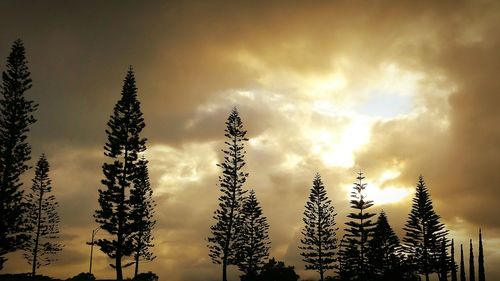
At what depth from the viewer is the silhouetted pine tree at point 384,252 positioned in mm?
63656

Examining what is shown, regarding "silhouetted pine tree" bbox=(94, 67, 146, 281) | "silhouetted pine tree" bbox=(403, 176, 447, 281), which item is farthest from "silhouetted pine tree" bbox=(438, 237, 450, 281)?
"silhouetted pine tree" bbox=(94, 67, 146, 281)

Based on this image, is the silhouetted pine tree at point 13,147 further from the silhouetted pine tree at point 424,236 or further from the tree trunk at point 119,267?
the silhouetted pine tree at point 424,236

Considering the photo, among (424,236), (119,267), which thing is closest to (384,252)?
(424,236)

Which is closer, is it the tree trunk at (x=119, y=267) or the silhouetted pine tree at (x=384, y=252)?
the tree trunk at (x=119, y=267)

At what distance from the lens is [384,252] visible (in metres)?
71.0

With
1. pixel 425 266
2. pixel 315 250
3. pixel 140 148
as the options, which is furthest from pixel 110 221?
pixel 425 266

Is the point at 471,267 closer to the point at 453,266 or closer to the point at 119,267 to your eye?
the point at 453,266

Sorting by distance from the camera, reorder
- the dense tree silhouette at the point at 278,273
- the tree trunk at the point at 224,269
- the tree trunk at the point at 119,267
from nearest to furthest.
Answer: the tree trunk at the point at 119,267, the tree trunk at the point at 224,269, the dense tree silhouette at the point at 278,273

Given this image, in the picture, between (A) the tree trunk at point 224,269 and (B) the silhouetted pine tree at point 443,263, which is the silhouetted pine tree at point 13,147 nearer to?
(A) the tree trunk at point 224,269

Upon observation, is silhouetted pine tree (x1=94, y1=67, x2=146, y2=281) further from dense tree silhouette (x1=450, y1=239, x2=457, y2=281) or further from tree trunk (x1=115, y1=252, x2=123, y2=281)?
dense tree silhouette (x1=450, y1=239, x2=457, y2=281)

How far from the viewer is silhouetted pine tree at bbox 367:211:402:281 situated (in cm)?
6366

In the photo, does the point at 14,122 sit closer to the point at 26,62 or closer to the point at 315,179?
the point at 26,62

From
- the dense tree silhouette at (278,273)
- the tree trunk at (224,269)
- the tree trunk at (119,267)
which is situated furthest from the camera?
the dense tree silhouette at (278,273)

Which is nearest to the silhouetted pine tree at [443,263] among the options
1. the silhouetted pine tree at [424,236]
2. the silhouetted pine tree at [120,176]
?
the silhouetted pine tree at [424,236]
